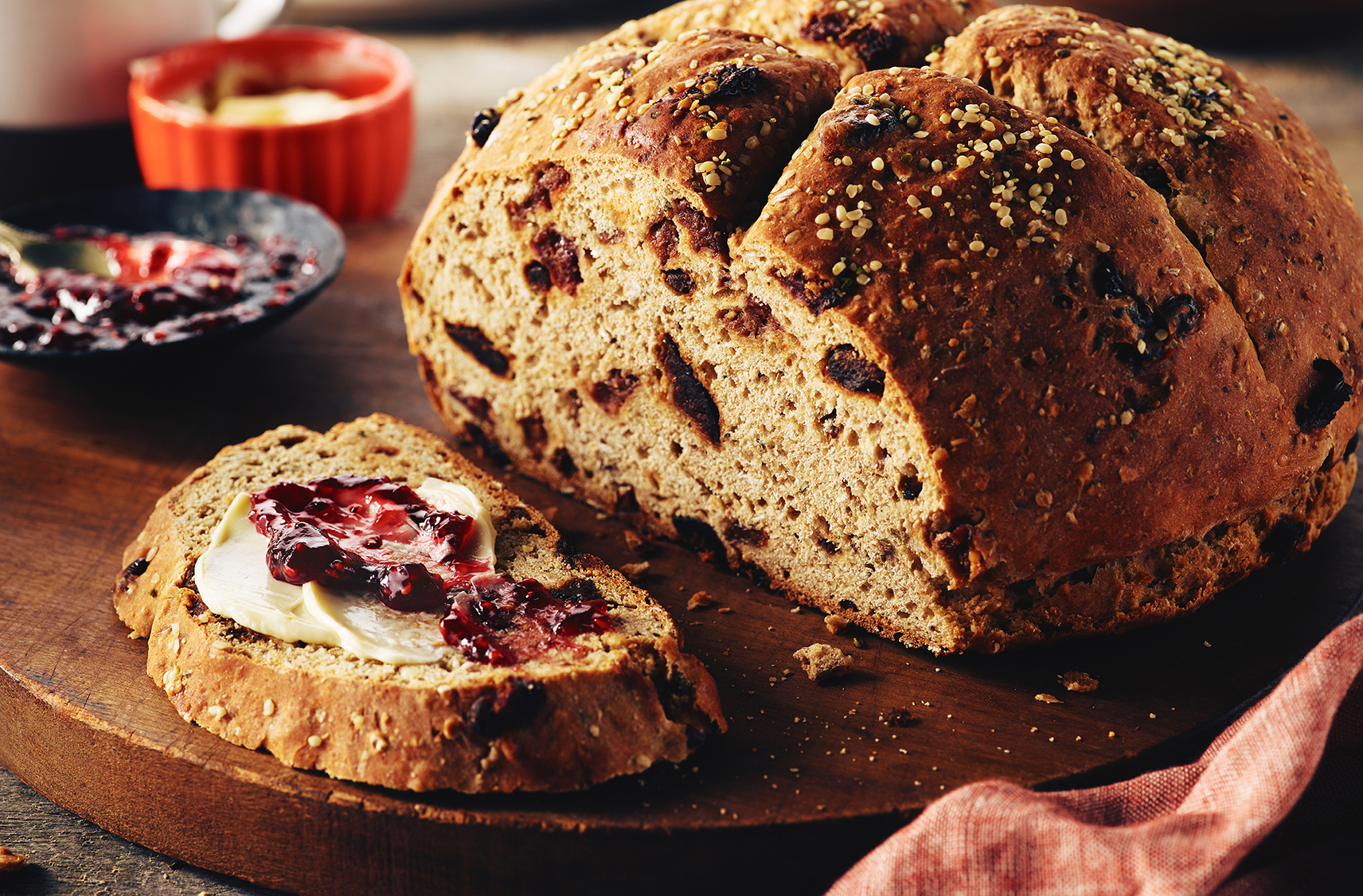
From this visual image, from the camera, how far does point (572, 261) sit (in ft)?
10.6

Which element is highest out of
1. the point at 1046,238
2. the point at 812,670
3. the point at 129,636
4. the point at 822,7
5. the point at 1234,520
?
the point at 822,7

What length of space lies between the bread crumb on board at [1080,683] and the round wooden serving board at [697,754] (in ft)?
0.08

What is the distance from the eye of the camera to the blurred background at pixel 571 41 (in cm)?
693

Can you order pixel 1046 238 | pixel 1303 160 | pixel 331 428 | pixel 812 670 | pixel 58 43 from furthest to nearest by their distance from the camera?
pixel 58 43
pixel 331 428
pixel 1303 160
pixel 812 670
pixel 1046 238

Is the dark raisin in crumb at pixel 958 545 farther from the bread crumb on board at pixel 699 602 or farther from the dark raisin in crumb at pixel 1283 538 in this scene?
the dark raisin in crumb at pixel 1283 538

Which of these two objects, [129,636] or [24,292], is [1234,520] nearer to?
[129,636]

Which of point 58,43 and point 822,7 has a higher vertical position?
point 822,7

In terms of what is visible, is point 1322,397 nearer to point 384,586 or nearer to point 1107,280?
point 1107,280

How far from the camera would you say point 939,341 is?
2.55 metres

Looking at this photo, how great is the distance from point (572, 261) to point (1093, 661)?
1.61 metres

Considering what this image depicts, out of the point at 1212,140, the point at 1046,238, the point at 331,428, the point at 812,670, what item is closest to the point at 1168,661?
the point at 812,670

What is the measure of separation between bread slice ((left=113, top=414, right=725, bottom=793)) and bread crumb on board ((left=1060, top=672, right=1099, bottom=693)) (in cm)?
79

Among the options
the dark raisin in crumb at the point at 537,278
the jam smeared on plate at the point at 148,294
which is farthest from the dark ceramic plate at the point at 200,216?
the dark raisin in crumb at the point at 537,278

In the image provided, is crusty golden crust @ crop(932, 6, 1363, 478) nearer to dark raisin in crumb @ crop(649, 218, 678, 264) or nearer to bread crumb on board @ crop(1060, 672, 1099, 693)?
bread crumb on board @ crop(1060, 672, 1099, 693)
